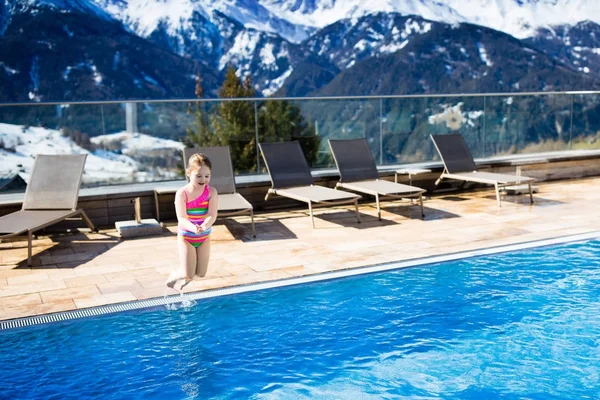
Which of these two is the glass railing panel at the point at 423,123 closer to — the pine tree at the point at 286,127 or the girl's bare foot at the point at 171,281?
the pine tree at the point at 286,127

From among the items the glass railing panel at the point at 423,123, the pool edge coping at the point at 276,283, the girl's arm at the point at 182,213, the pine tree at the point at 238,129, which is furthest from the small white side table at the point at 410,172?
the girl's arm at the point at 182,213

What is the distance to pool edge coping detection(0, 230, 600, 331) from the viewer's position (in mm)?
4578

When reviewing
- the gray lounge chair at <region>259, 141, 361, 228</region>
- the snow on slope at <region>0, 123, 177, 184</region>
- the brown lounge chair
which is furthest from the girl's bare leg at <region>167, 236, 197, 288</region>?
the snow on slope at <region>0, 123, 177, 184</region>

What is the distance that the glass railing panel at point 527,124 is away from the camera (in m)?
10.9

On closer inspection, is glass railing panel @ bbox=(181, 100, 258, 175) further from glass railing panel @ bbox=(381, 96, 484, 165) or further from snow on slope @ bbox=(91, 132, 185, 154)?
glass railing panel @ bbox=(381, 96, 484, 165)

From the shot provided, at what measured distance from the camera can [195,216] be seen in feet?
15.5

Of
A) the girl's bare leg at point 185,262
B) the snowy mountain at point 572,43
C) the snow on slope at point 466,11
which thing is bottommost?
the girl's bare leg at point 185,262

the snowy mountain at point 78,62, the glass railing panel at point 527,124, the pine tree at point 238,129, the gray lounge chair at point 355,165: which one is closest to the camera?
the gray lounge chair at point 355,165

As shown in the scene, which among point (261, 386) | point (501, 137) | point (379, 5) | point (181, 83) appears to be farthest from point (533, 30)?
point (261, 386)

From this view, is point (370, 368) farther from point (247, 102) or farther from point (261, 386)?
point (247, 102)

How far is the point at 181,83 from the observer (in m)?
100

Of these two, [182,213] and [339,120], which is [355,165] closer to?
[339,120]

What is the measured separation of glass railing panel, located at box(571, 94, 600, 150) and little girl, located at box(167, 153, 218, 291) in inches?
364

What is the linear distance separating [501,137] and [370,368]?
25.8ft
